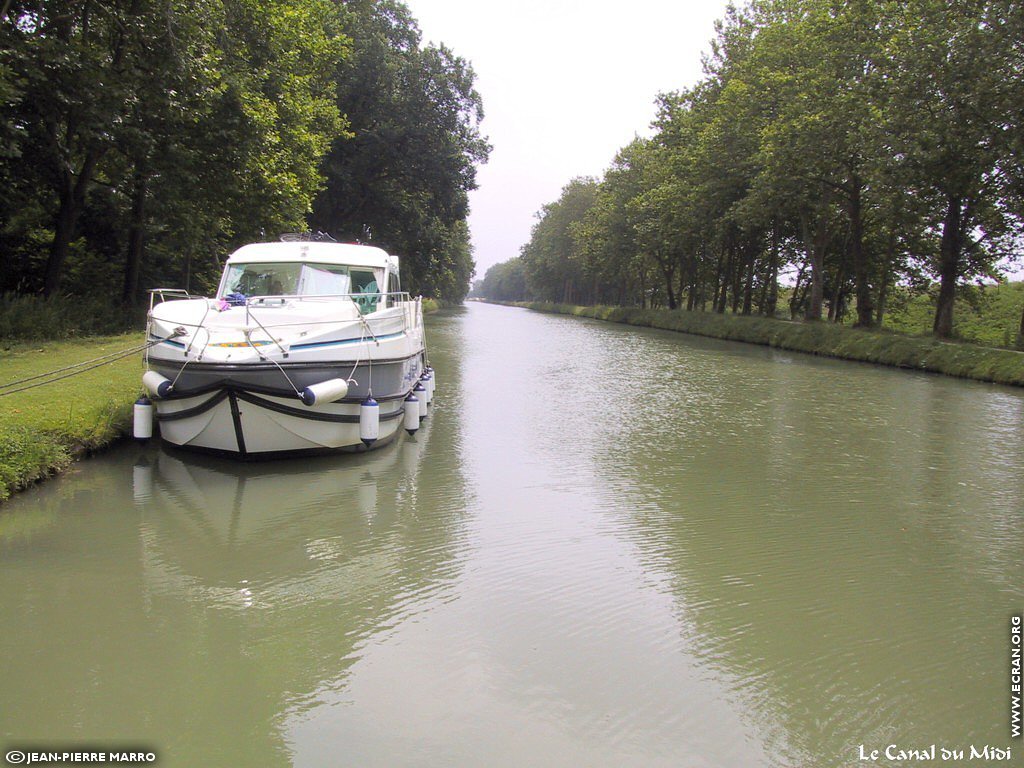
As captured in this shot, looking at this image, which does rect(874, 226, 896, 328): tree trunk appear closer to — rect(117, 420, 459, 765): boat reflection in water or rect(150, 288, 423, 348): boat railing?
rect(150, 288, 423, 348): boat railing

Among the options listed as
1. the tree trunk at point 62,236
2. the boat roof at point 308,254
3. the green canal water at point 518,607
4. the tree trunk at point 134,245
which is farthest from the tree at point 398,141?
the green canal water at point 518,607

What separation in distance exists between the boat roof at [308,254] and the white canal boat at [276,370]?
0.36m

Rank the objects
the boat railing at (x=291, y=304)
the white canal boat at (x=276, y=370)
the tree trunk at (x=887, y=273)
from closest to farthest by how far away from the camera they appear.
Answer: the white canal boat at (x=276, y=370)
the boat railing at (x=291, y=304)
the tree trunk at (x=887, y=273)

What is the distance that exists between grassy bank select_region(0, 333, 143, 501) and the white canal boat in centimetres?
70

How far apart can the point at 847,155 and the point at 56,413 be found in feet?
93.9

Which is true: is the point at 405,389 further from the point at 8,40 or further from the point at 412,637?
the point at 8,40

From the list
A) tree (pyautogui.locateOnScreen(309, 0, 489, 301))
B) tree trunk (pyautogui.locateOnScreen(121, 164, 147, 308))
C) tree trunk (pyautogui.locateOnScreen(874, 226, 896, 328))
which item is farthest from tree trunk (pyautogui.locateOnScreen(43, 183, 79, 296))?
tree trunk (pyautogui.locateOnScreen(874, 226, 896, 328))

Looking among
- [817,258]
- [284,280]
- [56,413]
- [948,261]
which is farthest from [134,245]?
[817,258]

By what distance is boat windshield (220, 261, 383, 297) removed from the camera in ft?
37.4

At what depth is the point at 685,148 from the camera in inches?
1676

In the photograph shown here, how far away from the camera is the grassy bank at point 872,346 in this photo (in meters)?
21.9

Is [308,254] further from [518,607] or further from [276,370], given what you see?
[518,607]

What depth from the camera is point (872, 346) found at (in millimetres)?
27094

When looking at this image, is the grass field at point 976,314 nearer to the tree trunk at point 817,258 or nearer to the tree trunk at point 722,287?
the tree trunk at point 817,258
